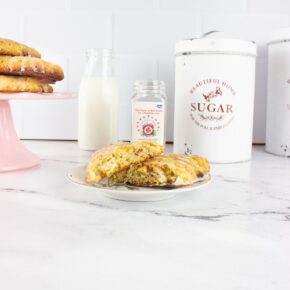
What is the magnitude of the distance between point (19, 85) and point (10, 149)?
131 mm

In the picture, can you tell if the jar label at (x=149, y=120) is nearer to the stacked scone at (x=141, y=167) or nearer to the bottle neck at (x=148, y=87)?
the bottle neck at (x=148, y=87)

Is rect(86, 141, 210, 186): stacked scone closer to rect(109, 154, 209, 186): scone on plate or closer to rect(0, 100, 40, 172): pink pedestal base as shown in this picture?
rect(109, 154, 209, 186): scone on plate

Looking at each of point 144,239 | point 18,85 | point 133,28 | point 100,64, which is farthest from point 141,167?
point 133,28

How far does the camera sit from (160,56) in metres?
1.10

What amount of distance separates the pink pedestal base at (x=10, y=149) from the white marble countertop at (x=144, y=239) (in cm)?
9

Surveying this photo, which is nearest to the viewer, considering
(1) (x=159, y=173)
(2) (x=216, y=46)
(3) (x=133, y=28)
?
(1) (x=159, y=173)

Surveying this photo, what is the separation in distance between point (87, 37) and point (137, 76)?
6.1 inches

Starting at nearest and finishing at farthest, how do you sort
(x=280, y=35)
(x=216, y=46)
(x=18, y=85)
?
(x=18, y=85) < (x=216, y=46) < (x=280, y=35)

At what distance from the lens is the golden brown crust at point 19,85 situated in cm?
70

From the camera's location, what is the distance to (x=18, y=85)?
71 centimetres

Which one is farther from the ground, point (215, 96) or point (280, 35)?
point (280, 35)

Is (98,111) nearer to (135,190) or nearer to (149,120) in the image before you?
(149,120)

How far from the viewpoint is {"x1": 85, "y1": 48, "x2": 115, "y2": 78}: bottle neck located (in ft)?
3.23

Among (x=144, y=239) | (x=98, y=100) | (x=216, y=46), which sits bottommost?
(x=144, y=239)
